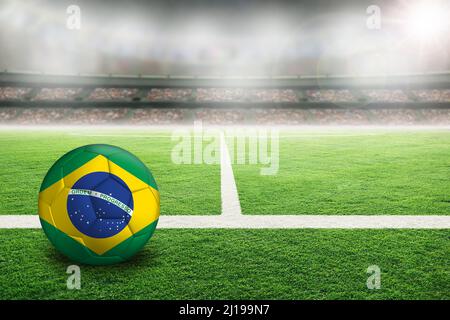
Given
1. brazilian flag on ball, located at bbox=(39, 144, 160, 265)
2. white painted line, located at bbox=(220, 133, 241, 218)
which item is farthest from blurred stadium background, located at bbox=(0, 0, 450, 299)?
brazilian flag on ball, located at bbox=(39, 144, 160, 265)

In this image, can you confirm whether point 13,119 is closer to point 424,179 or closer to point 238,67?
point 238,67

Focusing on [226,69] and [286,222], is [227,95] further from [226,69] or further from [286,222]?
[286,222]

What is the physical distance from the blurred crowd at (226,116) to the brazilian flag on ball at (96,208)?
998 inches

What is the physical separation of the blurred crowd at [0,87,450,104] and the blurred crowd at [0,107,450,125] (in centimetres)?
167

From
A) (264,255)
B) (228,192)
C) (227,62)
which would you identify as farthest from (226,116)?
(264,255)

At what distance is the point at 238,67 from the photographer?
3388 centimetres

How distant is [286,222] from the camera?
360 cm

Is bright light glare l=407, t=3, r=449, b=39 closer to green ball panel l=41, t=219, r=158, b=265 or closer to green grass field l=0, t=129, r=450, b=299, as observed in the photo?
green grass field l=0, t=129, r=450, b=299

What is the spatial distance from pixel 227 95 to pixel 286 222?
95.6 ft

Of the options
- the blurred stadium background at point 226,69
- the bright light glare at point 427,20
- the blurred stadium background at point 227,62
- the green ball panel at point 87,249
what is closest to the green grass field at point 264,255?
the green ball panel at point 87,249

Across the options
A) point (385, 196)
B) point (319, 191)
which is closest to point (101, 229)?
point (319, 191)

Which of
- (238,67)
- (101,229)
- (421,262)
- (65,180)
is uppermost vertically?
(238,67)

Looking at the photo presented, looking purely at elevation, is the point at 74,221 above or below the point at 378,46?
below

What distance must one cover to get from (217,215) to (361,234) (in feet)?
4.63
